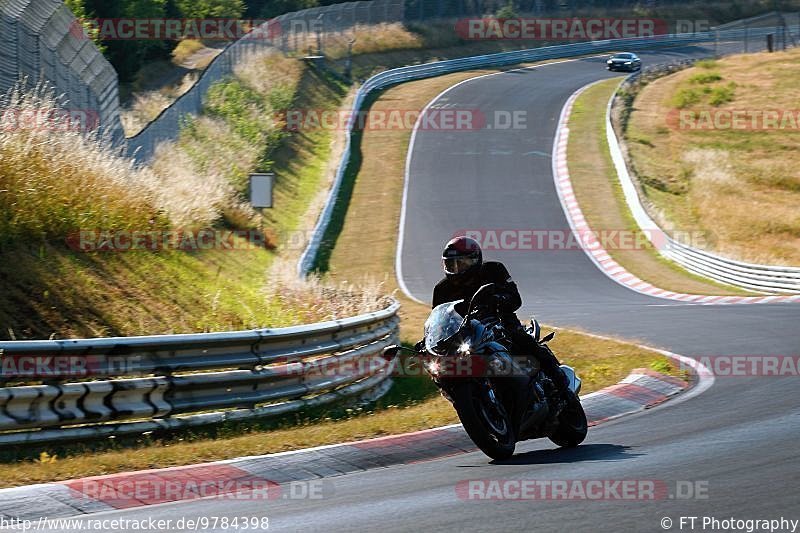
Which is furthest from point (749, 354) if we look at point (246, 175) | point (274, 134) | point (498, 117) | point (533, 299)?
point (498, 117)

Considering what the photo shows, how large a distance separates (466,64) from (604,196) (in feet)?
91.5

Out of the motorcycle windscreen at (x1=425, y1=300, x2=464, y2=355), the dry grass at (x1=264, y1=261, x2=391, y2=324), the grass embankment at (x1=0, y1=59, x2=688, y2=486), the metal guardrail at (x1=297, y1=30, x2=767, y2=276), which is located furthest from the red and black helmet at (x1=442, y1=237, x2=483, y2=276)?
the metal guardrail at (x1=297, y1=30, x2=767, y2=276)

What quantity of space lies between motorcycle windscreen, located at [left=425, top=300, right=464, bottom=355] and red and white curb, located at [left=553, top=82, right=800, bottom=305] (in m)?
17.0

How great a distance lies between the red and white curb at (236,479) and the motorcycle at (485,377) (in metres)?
0.90

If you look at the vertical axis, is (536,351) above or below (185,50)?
below

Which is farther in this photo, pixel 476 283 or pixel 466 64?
pixel 466 64

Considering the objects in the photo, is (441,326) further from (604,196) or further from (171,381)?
(604,196)

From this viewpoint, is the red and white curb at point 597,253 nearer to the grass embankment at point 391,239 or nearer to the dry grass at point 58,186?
the grass embankment at point 391,239

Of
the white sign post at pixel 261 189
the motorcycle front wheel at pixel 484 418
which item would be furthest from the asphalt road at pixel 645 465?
the white sign post at pixel 261 189

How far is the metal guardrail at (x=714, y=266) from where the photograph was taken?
26.8m

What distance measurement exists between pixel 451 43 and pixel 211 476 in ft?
208

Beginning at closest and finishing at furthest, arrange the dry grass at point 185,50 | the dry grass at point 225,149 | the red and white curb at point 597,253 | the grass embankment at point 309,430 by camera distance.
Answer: the grass embankment at point 309,430
the dry grass at point 225,149
the red and white curb at point 597,253
the dry grass at point 185,50

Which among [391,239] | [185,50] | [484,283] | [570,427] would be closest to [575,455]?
[570,427]

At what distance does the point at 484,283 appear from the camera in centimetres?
846
